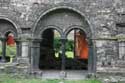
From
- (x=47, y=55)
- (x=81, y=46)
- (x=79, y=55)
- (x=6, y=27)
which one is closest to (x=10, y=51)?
(x=47, y=55)

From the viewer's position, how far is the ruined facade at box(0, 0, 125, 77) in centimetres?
1619

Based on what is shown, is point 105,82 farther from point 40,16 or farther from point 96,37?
point 40,16

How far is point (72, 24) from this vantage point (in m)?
16.8

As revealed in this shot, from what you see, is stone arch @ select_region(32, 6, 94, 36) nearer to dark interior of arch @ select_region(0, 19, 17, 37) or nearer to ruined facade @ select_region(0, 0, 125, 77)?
ruined facade @ select_region(0, 0, 125, 77)

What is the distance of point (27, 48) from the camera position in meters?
16.7

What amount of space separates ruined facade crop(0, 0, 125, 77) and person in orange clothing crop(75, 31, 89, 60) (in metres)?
3.63

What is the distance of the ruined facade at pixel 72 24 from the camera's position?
1619 cm

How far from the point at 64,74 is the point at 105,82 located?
2678mm

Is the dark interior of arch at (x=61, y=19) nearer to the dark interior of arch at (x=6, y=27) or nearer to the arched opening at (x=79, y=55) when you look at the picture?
the dark interior of arch at (x=6, y=27)

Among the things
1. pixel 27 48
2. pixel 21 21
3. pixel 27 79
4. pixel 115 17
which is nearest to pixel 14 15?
pixel 21 21

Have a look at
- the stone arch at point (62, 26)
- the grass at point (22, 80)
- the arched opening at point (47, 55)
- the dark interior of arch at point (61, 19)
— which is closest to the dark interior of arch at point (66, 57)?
the arched opening at point (47, 55)

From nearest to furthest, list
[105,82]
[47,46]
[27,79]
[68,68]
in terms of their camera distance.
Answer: [105,82] < [27,79] < [68,68] < [47,46]

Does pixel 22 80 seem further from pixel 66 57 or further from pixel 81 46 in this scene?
pixel 81 46

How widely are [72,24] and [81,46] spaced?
4127mm
